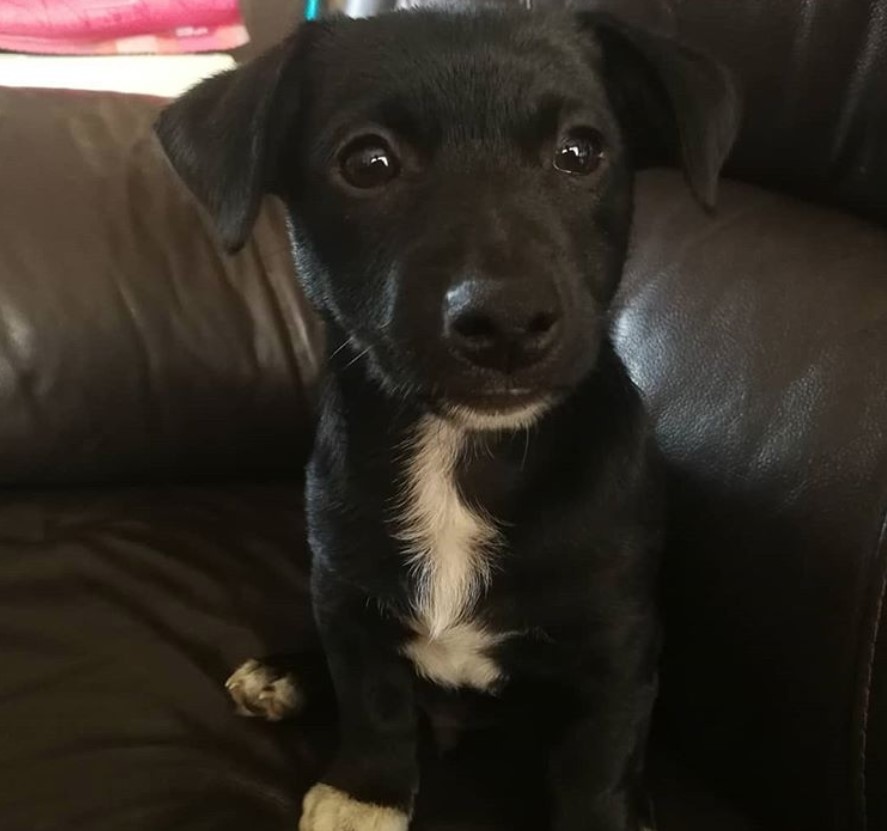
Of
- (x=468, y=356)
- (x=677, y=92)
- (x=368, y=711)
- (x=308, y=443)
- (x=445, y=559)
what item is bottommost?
(x=308, y=443)

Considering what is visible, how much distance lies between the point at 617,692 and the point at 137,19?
1.95 m

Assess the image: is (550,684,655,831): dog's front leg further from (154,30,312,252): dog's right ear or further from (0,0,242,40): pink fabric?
(0,0,242,40): pink fabric

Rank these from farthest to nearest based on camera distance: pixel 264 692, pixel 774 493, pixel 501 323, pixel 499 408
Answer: pixel 264 692 → pixel 774 493 → pixel 499 408 → pixel 501 323

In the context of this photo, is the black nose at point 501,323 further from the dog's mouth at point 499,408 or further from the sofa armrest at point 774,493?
the sofa armrest at point 774,493

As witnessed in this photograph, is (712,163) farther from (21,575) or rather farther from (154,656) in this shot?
(21,575)

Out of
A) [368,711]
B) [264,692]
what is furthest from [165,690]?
[368,711]

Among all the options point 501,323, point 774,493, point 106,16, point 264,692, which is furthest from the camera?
point 106,16

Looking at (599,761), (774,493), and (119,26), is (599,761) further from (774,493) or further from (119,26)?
(119,26)

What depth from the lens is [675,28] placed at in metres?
1.32

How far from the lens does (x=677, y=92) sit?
101cm

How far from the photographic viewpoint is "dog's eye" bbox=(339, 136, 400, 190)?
100 centimetres

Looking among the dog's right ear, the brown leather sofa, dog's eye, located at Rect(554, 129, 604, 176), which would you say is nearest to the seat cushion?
the brown leather sofa

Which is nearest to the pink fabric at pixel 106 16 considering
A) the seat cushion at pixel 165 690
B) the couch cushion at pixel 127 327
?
the couch cushion at pixel 127 327

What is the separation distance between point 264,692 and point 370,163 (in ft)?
1.79
